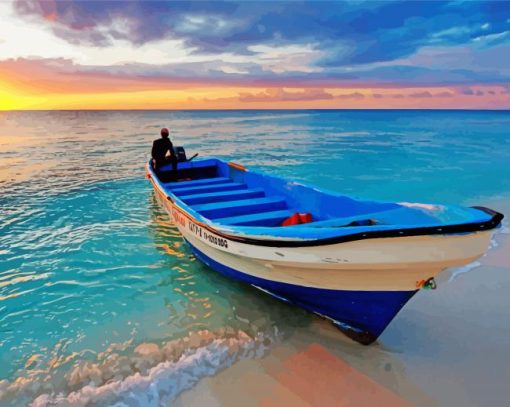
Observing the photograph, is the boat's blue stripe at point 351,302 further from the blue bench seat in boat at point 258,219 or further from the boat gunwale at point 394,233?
the blue bench seat in boat at point 258,219

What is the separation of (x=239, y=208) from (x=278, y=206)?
0.73 metres

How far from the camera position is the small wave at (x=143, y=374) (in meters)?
3.82

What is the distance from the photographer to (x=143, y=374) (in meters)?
4.12

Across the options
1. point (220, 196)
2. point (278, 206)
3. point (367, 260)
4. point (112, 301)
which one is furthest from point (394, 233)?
point (220, 196)

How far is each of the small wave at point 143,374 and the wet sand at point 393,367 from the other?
7.4 inches

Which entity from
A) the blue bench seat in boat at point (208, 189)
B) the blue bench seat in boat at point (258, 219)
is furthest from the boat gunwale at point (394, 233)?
the blue bench seat in boat at point (208, 189)

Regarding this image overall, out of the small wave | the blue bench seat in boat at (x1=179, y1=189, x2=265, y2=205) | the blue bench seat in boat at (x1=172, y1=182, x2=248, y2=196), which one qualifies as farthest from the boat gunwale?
the blue bench seat in boat at (x1=172, y1=182, x2=248, y2=196)

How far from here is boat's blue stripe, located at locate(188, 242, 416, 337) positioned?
3.84m

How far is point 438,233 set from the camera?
3107mm

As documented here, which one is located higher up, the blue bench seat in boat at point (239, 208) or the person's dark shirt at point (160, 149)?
the person's dark shirt at point (160, 149)

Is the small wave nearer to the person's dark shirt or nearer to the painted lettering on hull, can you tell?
the painted lettering on hull

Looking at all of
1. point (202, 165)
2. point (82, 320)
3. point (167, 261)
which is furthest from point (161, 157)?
point (82, 320)

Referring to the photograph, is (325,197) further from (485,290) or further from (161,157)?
(161,157)

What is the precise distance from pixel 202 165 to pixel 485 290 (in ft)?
24.0
